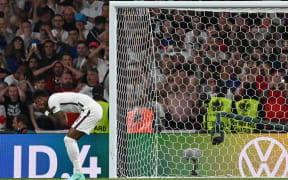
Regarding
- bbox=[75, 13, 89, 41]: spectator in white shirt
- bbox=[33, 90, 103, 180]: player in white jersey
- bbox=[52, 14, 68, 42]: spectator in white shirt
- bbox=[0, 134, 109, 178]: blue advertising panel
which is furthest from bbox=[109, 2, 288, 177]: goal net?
bbox=[52, 14, 68, 42]: spectator in white shirt

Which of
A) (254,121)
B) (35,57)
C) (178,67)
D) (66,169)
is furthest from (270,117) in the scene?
(35,57)

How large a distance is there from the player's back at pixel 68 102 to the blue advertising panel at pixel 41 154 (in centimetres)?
100

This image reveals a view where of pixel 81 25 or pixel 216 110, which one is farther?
pixel 81 25

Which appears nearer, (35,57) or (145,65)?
(145,65)

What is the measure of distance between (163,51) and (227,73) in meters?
0.97

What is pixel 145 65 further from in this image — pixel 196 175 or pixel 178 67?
pixel 196 175

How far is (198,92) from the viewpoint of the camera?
27.5ft

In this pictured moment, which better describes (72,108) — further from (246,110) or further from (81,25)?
(81,25)

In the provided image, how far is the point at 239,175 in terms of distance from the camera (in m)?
7.98

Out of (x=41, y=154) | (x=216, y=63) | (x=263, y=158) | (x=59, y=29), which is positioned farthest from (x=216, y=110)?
(x=59, y=29)

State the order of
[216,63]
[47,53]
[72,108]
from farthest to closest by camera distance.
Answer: [47,53], [216,63], [72,108]

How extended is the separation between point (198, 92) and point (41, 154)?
2.29 meters

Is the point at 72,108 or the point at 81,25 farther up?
the point at 81,25

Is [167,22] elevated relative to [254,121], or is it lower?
elevated
